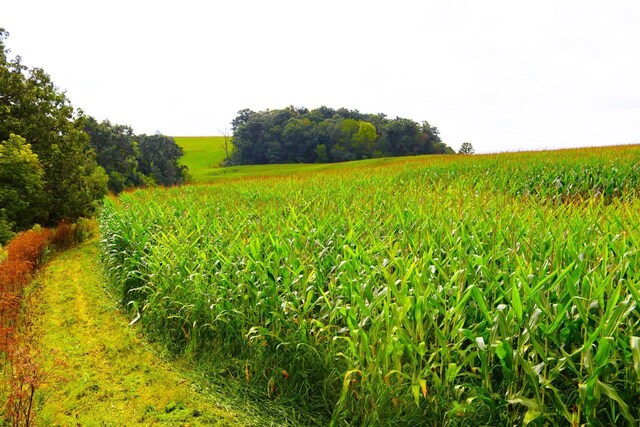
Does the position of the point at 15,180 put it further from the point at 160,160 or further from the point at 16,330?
the point at 160,160

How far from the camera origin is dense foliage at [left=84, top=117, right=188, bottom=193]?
41688 mm

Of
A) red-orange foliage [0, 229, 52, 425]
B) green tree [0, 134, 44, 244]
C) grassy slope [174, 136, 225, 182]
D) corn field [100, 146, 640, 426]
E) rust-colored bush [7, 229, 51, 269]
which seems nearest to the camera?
corn field [100, 146, 640, 426]

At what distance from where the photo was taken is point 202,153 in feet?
339

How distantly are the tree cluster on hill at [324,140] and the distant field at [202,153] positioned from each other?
9.79 m

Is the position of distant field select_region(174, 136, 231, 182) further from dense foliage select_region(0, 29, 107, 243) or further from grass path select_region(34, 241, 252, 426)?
grass path select_region(34, 241, 252, 426)


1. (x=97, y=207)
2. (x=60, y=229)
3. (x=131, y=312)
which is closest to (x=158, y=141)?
(x=97, y=207)

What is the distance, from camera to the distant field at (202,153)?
92906mm

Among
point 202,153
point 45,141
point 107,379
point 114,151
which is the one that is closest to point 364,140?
point 114,151

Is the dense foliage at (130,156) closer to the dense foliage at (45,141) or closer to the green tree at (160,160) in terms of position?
the green tree at (160,160)

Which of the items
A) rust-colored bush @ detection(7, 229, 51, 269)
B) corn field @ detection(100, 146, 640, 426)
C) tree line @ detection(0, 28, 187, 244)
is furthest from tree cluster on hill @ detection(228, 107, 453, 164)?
corn field @ detection(100, 146, 640, 426)

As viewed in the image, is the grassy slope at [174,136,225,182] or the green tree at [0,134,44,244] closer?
the green tree at [0,134,44,244]

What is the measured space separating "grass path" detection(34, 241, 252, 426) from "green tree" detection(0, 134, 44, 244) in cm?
887

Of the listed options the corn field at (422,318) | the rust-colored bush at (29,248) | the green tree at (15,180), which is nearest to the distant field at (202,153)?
the green tree at (15,180)

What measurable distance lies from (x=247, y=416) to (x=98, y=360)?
10.5ft
